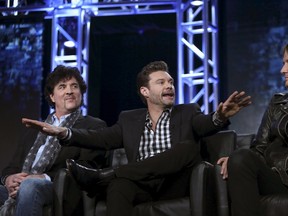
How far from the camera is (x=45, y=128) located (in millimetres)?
2736

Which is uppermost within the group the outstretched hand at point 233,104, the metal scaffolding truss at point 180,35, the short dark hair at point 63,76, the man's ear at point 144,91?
the metal scaffolding truss at point 180,35

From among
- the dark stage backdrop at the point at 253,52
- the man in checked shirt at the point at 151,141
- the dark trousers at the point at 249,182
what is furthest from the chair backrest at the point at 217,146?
the dark stage backdrop at the point at 253,52

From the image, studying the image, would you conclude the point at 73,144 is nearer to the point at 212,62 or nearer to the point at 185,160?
the point at 185,160

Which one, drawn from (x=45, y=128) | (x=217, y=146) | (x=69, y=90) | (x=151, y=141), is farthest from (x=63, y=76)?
(x=217, y=146)

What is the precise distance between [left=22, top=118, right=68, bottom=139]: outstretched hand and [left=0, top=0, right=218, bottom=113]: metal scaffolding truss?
179 cm

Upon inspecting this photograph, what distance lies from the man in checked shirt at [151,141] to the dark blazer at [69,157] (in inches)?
4.2

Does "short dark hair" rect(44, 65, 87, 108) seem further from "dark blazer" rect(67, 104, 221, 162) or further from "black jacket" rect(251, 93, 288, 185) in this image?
"black jacket" rect(251, 93, 288, 185)

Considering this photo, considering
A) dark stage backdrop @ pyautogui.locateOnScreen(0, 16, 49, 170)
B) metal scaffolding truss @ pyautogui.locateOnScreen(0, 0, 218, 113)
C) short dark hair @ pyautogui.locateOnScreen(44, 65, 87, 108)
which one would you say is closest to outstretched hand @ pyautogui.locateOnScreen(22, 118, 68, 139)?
short dark hair @ pyautogui.locateOnScreen(44, 65, 87, 108)

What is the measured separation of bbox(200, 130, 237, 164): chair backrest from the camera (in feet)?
9.73

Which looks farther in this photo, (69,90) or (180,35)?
(180,35)

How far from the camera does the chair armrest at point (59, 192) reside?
104 inches

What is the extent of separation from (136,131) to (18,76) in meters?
2.41

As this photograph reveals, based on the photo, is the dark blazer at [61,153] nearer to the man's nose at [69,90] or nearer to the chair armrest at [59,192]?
the man's nose at [69,90]

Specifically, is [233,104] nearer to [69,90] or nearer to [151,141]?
[151,141]
